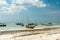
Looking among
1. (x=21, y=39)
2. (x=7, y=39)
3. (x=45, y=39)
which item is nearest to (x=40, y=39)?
(x=45, y=39)

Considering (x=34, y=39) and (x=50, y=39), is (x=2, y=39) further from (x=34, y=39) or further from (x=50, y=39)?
(x=50, y=39)

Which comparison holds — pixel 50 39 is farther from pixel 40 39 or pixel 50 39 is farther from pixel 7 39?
pixel 7 39

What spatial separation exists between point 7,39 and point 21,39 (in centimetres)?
150

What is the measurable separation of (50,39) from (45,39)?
494 millimetres

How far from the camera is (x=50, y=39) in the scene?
18.2 metres

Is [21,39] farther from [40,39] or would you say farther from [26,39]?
[40,39]

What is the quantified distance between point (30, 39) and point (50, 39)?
1.98m

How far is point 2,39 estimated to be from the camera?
1844 centimetres

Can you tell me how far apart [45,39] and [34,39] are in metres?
1.09

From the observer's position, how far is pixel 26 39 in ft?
60.0

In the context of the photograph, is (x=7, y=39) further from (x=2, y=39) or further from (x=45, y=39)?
(x=45, y=39)

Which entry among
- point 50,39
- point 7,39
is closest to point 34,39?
point 50,39

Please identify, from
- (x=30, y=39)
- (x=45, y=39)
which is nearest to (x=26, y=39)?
(x=30, y=39)

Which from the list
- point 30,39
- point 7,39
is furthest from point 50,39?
point 7,39
